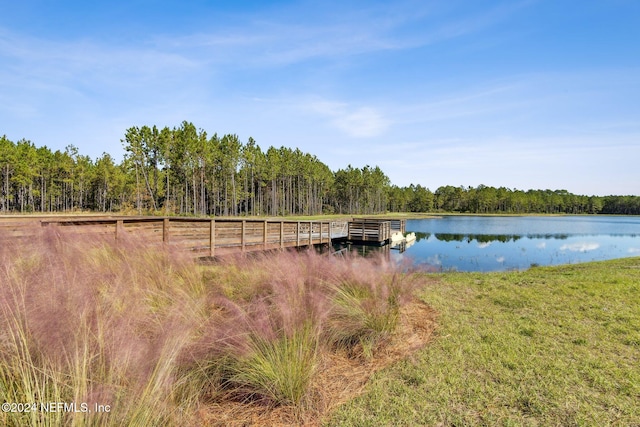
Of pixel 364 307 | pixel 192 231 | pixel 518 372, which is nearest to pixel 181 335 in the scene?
pixel 364 307

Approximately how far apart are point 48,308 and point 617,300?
756 cm

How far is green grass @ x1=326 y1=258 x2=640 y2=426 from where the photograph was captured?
2.53 m

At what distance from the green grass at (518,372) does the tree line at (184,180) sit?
129 feet

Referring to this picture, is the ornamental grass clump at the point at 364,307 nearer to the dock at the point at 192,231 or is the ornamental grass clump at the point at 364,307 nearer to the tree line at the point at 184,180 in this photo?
the dock at the point at 192,231

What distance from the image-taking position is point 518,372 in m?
3.16

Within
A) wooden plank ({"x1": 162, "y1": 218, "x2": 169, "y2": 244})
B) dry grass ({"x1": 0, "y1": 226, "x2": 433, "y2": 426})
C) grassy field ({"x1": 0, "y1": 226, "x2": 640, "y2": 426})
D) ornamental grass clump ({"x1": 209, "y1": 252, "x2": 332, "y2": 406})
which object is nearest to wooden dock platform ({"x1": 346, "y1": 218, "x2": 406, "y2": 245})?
wooden plank ({"x1": 162, "y1": 218, "x2": 169, "y2": 244})

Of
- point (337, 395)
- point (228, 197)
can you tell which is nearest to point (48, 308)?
point (337, 395)

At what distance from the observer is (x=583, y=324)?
4.47m

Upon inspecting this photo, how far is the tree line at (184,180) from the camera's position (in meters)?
42.7

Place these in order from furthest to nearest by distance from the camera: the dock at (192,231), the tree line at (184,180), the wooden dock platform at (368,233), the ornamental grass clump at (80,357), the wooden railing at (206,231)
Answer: the tree line at (184,180), the wooden dock platform at (368,233), the wooden railing at (206,231), the dock at (192,231), the ornamental grass clump at (80,357)

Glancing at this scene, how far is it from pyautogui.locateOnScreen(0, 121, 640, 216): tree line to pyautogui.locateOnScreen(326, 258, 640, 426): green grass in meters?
39.4

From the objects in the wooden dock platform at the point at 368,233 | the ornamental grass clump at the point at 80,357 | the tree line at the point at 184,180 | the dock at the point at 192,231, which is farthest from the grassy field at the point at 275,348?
the tree line at the point at 184,180

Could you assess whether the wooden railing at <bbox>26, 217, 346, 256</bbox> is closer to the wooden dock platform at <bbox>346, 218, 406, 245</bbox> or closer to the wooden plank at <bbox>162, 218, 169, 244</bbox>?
the wooden plank at <bbox>162, 218, 169, 244</bbox>

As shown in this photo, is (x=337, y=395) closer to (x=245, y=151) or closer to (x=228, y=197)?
(x=245, y=151)
